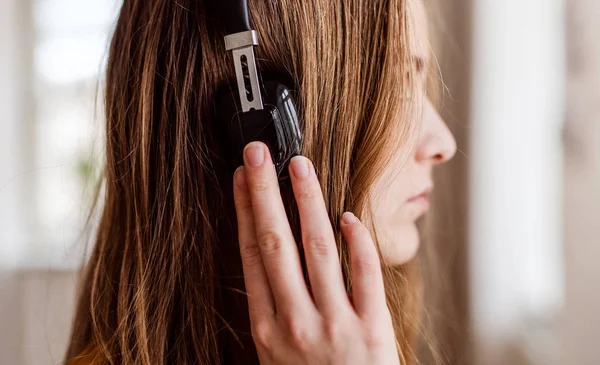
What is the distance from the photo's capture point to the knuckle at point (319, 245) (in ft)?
1.97

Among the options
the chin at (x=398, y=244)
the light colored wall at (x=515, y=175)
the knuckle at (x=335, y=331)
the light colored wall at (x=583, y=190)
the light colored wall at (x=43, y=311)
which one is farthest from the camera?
the light colored wall at (x=43, y=311)

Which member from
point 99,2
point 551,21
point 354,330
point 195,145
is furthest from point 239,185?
point 99,2

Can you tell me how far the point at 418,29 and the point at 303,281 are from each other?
1.28ft

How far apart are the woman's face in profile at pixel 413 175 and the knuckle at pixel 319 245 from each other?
0.15 metres

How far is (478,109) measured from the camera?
1350 mm

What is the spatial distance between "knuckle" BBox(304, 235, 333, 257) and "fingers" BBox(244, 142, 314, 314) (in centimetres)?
2

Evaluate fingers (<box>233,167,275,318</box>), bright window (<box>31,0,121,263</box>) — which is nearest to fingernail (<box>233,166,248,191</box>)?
fingers (<box>233,167,275,318</box>)

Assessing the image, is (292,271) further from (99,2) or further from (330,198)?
(99,2)

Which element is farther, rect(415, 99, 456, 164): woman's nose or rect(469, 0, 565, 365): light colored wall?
rect(469, 0, 565, 365): light colored wall

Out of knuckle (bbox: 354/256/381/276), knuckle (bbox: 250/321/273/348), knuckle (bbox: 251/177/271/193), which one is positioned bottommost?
knuckle (bbox: 250/321/273/348)

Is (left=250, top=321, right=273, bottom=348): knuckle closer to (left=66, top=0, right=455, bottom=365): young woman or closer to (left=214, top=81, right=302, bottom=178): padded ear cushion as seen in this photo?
(left=66, top=0, right=455, bottom=365): young woman

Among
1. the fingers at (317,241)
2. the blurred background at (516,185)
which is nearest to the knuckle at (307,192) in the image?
the fingers at (317,241)

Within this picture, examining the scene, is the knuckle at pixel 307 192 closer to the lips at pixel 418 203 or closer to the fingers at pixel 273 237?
the fingers at pixel 273 237

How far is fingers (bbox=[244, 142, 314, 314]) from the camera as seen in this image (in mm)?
597
